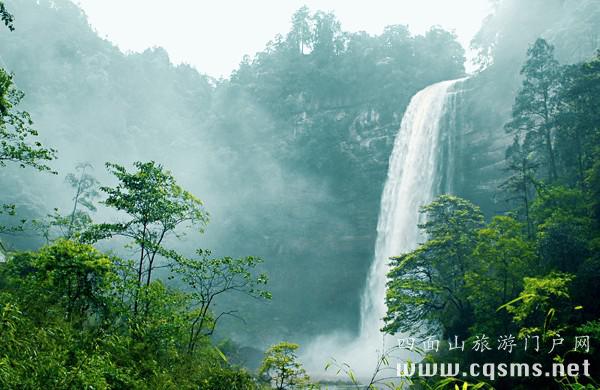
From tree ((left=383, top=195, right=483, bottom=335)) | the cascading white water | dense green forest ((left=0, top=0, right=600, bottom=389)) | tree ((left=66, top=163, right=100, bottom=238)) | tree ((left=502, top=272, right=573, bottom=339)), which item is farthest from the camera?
the cascading white water

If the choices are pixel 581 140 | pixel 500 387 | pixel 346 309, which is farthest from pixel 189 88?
pixel 500 387

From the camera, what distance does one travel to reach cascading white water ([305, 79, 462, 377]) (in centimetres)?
3675

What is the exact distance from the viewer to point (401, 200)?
126 feet

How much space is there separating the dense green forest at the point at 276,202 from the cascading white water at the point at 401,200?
7.15ft

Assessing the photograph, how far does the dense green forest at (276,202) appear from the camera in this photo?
9820mm

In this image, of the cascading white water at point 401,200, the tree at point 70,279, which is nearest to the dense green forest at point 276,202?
the tree at point 70,279

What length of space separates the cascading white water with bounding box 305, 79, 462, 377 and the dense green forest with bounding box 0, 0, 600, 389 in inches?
85.9

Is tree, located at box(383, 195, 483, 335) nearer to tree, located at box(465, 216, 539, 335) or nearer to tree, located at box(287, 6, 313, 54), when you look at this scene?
tree, located at box(465, 216, 539, 335)

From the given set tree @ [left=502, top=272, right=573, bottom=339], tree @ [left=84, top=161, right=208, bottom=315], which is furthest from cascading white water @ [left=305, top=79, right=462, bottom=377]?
tree @ [left=84, top=161, right=208, bottom=315]

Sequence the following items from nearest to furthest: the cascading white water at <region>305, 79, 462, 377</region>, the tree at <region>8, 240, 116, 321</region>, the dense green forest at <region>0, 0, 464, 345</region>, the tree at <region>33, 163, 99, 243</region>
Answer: the tree at <region>8, 240, 116, 321</region> → the tree at <region>33, 163, 99, 243</region> → the cascading white water at <region>305, 79, 462, 377</region> → the dense green forest at <region>0, 0, 464, 345</region>

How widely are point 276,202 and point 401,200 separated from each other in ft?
59.5

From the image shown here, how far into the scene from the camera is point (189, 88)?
68188 millimetres

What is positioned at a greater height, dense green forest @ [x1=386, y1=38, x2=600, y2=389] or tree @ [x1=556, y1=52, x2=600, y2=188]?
tree @ [x1=556, y1=52, x2=600, y2=188]

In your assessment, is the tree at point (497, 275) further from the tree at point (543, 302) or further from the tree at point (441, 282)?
the tree at point (441, 282)
